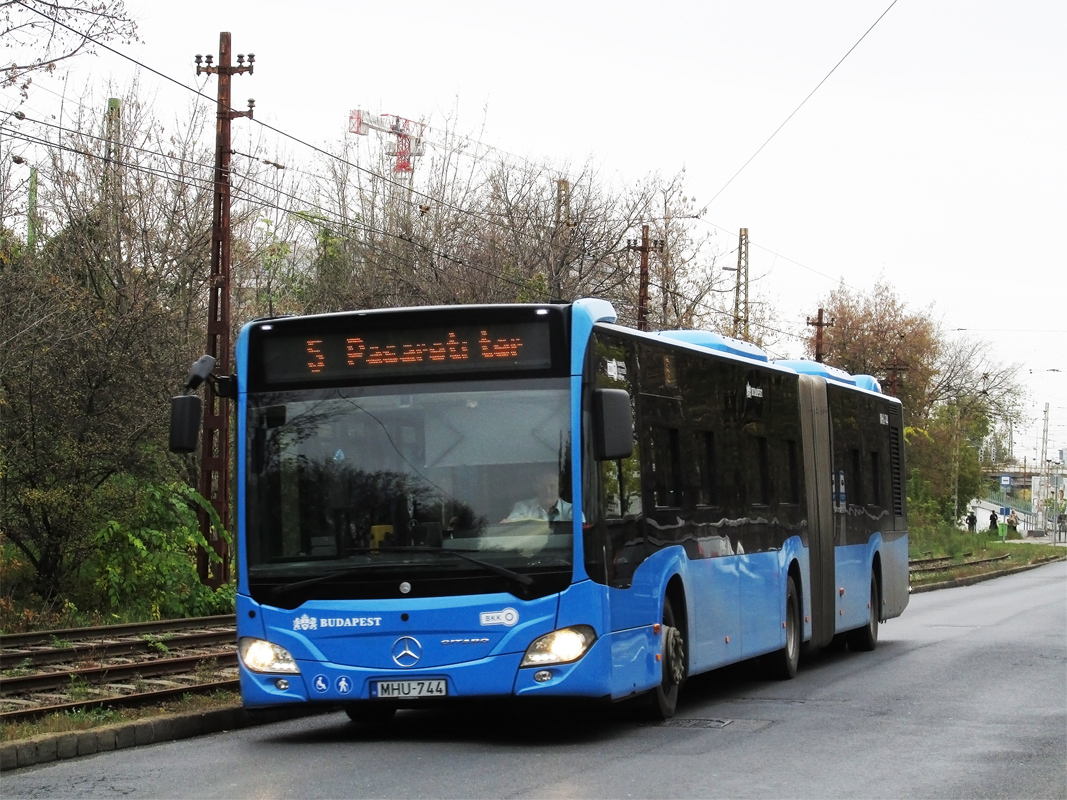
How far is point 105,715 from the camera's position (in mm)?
11523

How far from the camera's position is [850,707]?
1298 centimetres

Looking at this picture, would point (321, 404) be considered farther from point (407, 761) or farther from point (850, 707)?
point (850, 707)

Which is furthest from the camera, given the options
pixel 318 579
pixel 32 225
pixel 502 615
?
pixel 32 225

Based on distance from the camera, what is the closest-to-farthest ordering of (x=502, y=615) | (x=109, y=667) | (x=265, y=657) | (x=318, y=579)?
(x=502, y=615) < (x=318, y=579) < (x=265, y=657) < (x=109, y=667)

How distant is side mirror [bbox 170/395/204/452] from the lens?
10281mm

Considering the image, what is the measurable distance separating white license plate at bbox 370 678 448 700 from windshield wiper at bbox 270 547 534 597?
0.74 meters

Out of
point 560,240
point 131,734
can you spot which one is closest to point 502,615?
point 131,734

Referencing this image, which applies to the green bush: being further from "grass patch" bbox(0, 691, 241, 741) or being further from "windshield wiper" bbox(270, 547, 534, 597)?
"windshield wiper" bbox(270, 547, 534, 597)

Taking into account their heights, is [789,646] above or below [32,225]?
below

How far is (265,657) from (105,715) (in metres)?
1.64

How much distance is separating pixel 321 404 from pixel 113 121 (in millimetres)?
25008

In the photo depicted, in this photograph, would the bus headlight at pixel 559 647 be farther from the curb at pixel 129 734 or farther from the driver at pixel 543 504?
the curb at pixel 129 734

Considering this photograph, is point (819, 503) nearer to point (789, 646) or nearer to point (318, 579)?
point (789, 646)

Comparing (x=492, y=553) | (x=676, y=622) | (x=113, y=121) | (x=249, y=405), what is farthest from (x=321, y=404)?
(x=113, y=121)
